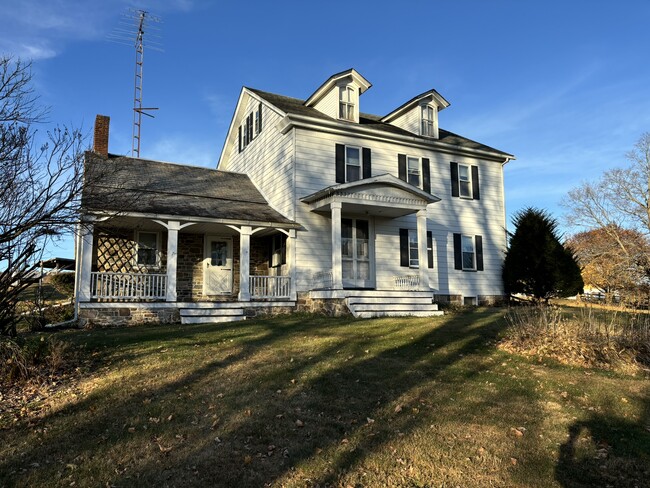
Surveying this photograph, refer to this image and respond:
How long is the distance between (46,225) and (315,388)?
4322 mm

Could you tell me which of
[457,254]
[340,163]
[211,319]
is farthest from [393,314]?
[457,254]

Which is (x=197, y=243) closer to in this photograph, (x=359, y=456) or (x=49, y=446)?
(x=49, y=446)

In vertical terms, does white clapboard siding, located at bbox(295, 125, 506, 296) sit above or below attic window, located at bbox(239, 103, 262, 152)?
below

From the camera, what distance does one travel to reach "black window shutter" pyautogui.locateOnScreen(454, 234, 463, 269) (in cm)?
1783

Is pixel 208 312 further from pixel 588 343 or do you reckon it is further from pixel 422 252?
pixel 588 343

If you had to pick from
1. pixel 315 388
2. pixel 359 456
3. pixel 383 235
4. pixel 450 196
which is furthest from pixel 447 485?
pixel 450 196

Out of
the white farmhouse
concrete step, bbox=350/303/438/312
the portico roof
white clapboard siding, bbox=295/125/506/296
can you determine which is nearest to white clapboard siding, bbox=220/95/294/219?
the white farmhouse

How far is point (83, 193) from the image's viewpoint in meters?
7.17

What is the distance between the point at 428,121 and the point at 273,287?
29.5ft

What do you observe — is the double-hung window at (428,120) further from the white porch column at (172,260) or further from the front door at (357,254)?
the white porch column at (172,260)

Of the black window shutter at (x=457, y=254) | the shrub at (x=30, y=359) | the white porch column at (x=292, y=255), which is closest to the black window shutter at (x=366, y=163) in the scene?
the white porch column at (x=292, y=255)

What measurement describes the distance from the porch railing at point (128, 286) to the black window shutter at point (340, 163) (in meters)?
6.25

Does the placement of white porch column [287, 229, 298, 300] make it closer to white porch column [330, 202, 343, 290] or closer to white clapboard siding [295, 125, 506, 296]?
white clapboard siding [295, 125, 506, 296]

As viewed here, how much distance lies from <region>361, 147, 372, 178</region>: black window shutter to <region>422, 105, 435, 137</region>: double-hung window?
3073mm
